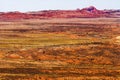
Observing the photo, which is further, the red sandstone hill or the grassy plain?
the red sandstone hill

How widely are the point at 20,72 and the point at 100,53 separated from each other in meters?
11.4

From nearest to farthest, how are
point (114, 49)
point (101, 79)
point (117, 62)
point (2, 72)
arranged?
point (101, 79) < point (2, 72) < point (117, 62) < point (114, 49)

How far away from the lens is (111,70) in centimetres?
3011

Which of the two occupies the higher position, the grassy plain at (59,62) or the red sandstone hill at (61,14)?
the grassy plain at (59,62)

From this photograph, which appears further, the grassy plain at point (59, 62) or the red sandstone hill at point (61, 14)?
the red sandstone hill at point (61, 14)

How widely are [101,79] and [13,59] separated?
1065cm

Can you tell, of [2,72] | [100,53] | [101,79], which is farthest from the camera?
[100,53]

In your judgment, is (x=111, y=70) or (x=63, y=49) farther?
(x=63, y=49)

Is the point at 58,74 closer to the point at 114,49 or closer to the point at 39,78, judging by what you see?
the point at 39,78

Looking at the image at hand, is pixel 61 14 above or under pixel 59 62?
under

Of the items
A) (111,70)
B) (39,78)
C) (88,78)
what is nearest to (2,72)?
(39,78)

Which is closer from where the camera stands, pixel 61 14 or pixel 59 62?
pixel 59 62

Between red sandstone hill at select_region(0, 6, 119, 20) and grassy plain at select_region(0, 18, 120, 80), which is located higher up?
grassy plain at select_region(0, 18, 120, 80)

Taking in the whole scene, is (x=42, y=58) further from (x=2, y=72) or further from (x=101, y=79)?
(x=101, y=79)
